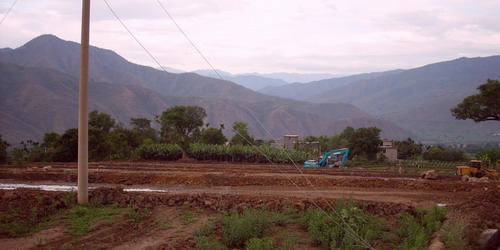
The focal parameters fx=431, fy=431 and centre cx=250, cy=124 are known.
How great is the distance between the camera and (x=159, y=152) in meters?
33.6

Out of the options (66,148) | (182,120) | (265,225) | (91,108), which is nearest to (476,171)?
(265,225)

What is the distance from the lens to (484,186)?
17.8m

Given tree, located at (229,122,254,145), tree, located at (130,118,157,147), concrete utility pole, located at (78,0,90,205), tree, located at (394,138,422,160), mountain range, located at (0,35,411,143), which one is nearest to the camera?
concrete utility pole, located at (78,0,90,205)

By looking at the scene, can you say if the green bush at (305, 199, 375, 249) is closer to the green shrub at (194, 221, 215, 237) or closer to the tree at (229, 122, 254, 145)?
the green shrub at (194, 221, 215, 237)

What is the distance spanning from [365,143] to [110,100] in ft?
266

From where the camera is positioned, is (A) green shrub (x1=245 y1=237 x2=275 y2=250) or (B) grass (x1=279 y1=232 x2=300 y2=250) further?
(B) grass (x1=279 y1=232 x2=300 y2=250)

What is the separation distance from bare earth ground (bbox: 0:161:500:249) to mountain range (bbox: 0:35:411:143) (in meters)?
31.4

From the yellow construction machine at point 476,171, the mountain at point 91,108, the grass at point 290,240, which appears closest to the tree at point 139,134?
the mountain at point 91,108

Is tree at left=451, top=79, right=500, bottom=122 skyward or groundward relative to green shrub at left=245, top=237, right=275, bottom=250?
skyward

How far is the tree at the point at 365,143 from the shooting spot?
1895 inches

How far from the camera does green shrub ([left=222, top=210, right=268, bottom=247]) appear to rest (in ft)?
32.3

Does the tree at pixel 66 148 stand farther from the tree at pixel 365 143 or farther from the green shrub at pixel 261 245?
the tree at pixel 365 143

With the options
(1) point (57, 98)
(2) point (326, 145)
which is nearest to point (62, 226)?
(2) point (326, 145)

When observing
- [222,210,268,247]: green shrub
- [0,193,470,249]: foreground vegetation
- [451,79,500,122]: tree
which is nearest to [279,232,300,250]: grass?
[0,193,470,249]: foreground vegetation
